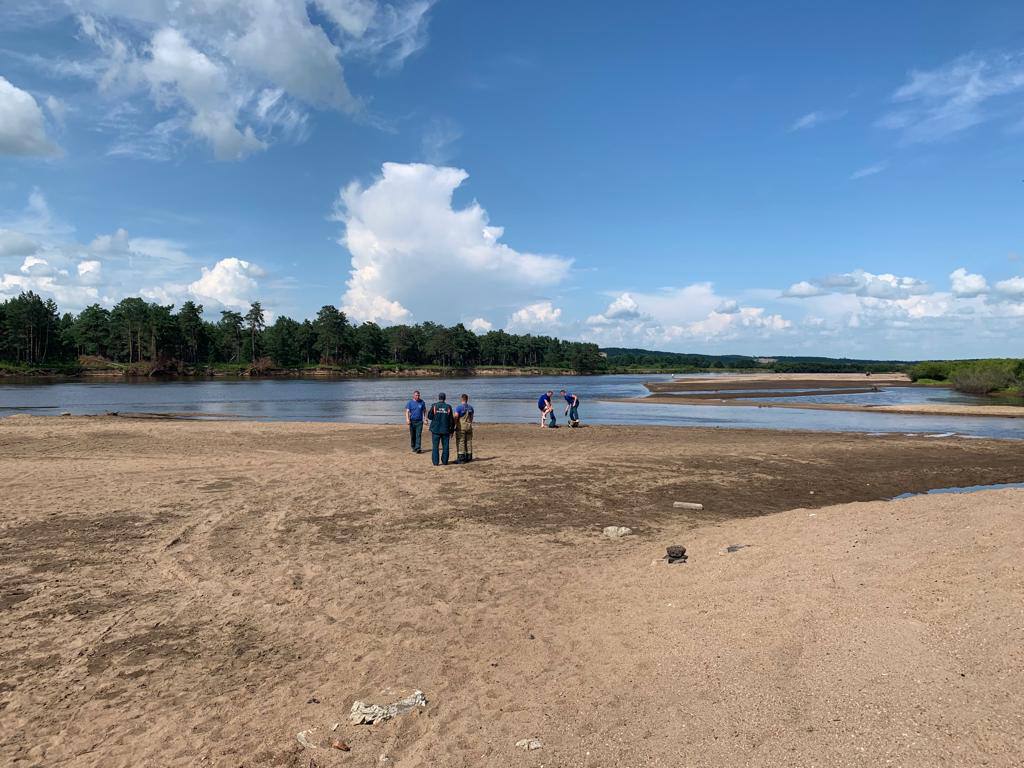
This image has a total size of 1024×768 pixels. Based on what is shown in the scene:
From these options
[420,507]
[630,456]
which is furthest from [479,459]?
[420,507]

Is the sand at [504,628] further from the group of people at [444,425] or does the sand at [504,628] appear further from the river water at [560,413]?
the river water at [560,413]

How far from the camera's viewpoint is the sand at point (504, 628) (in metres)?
4.62

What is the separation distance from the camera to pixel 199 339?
13850cm

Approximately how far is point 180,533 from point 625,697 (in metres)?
8.62

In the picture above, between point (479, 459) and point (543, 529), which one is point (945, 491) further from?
point (479, 459)

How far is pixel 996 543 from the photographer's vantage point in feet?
24.3

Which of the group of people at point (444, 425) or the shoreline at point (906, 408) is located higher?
the group of people at point (444, 425)

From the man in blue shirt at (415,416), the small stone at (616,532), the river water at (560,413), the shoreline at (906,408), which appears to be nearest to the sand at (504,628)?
the small stone at (616,532)

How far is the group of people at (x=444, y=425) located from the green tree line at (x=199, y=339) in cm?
12077

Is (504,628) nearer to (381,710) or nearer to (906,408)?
(381,710)

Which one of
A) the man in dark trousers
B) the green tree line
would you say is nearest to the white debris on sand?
the man in dark trousers

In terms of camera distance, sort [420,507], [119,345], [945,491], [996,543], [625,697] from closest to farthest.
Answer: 1. [625,697]
2. [996,543]
3. [420,507]
4. [945,491]
5. [119,345]

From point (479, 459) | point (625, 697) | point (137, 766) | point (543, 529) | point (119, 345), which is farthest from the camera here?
point (119, 345)

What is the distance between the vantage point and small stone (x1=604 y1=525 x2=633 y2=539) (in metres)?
10.9
